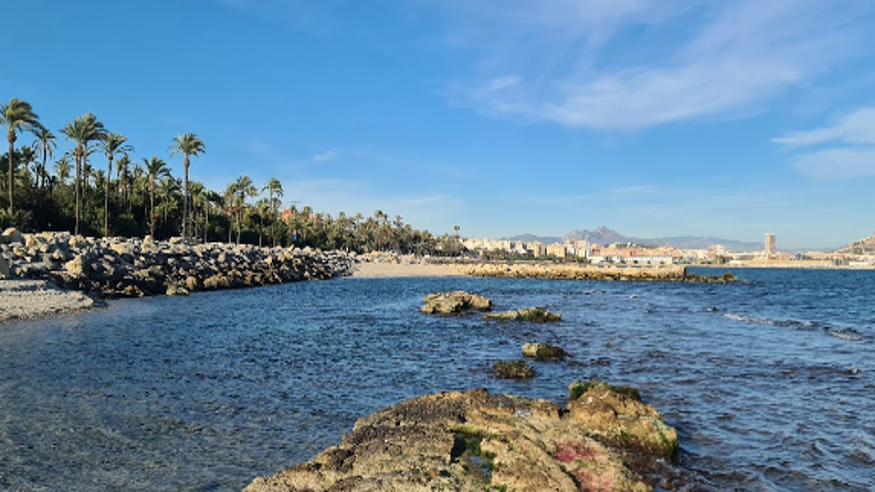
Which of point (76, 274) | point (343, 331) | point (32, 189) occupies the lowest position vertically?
point (343, 331)

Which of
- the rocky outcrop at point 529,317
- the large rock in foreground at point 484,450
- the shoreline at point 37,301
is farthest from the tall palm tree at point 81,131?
the large rock in foreground at point 484,450

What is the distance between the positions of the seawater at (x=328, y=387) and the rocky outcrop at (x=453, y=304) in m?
4.58

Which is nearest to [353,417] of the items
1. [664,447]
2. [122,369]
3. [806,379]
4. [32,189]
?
[664,447]

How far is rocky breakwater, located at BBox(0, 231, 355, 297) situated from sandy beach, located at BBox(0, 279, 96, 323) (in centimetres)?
232

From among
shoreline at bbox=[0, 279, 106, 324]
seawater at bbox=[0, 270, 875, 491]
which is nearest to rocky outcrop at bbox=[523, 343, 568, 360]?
seawater at bbox=[0, 270, 875, 491]

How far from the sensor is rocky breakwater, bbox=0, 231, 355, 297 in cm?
2927

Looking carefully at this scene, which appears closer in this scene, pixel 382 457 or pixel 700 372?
pixel 382 457

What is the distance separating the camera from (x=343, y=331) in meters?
22.7

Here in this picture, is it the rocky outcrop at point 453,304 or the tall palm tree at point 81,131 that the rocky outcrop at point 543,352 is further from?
the tall palm tree at point 81,131

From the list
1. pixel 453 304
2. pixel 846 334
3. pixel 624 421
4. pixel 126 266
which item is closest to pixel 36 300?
pixel 126 266

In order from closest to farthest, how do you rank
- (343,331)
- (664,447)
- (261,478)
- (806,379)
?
(261,478), (664,447), (806,379), (343,331)

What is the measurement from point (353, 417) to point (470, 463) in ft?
12.2

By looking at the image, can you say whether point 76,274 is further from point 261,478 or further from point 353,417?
point 261,478

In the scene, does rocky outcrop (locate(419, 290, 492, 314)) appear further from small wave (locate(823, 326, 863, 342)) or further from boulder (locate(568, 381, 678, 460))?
boulder (locate(568, 381, 678, 460))
